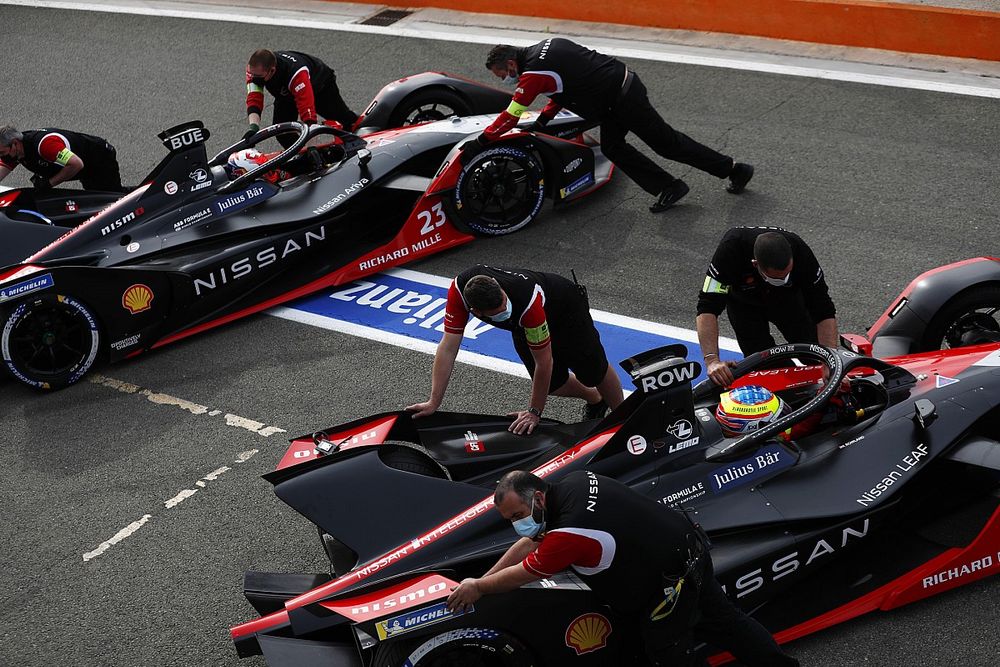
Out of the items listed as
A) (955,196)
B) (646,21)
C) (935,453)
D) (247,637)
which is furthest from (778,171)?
(247,637)

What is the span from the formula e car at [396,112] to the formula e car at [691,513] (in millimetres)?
4749

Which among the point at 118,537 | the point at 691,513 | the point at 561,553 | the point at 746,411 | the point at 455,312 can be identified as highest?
the point at 455,312

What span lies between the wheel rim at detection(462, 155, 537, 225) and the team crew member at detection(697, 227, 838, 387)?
3029mm

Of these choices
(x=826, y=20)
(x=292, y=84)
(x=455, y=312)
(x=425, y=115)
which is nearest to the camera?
(x=455, y=312)

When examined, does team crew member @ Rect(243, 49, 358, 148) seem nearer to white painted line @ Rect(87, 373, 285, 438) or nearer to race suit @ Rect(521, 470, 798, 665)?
white painted line @ Rect(87, 373, 285, 438)

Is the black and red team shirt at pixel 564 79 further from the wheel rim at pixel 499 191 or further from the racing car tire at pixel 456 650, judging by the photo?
the racing car tire at pixel 456 650

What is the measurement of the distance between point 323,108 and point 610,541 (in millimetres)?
7427

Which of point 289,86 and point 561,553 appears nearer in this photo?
point 561,553

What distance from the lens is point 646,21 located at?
1316cm

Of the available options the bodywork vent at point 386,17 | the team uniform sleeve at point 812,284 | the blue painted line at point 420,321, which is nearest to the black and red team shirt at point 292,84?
the blue painted line at point 420,321

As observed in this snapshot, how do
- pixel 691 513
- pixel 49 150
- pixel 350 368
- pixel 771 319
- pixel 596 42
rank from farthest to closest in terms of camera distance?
1. pixel 596 42
2. pixel 49 150
3. pixel 350 368
4. pixel 771 319
5. pixel 691 513

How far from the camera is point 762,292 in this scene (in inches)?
257

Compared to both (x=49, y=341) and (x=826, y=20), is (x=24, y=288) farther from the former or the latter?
(x=826, y=20)

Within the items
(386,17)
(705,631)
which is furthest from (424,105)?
(705,631)
